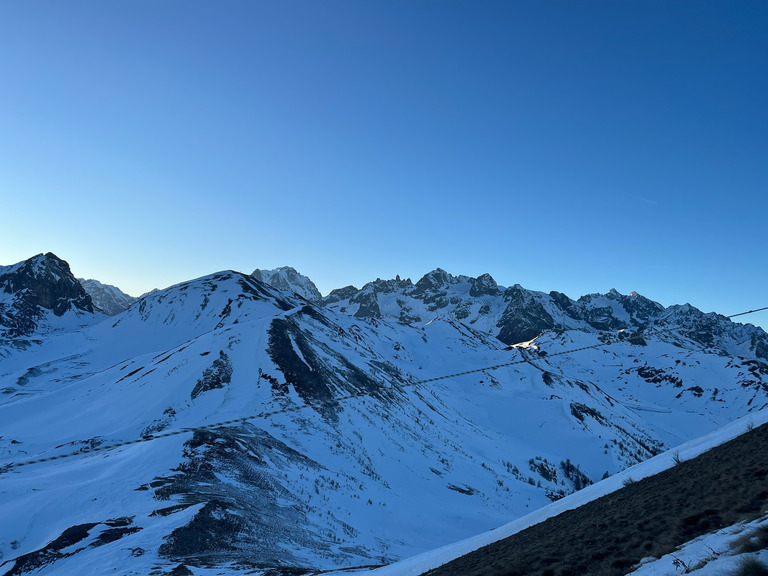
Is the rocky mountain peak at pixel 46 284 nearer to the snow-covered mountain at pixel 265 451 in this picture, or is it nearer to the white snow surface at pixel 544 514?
the snow-covered mountain at pixel 265 451

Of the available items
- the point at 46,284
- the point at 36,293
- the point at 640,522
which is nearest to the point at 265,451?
the point at 640,522

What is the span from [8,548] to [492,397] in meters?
86.1

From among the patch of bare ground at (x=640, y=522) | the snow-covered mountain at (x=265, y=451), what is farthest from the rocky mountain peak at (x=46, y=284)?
the patch of bare ground at (x=640, y=522)

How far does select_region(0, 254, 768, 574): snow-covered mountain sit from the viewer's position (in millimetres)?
17453

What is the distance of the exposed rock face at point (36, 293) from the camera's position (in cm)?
12812

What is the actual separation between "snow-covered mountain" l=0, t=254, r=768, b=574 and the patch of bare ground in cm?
894

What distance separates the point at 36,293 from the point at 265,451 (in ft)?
516

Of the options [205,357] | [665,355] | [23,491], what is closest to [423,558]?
[23,491]

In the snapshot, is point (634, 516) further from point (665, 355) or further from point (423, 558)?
point (665, 355)

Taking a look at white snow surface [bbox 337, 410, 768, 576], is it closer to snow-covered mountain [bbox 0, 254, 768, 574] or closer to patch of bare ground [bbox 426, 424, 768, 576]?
patch of bare ground [bbox 426, 424, 768, 576]

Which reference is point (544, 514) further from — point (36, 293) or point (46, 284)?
point (46, 284)

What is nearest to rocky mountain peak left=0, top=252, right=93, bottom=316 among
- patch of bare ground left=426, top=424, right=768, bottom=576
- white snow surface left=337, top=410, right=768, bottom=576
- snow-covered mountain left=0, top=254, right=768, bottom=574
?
snow-covered mountain left=0, top=254, right=768, bottom=574

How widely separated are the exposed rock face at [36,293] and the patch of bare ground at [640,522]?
151 metres

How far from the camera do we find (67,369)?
83.4 metres
